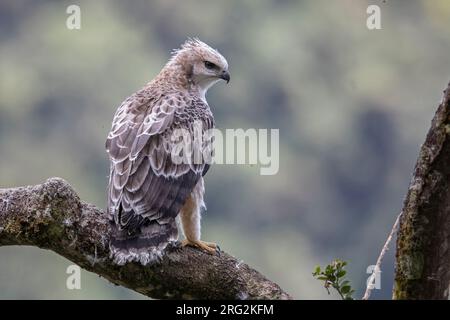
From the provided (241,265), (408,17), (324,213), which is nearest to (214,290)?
(241,265)

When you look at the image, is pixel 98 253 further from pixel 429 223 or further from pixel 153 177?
pixel 429 223

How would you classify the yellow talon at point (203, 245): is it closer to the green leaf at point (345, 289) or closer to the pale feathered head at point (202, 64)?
the green leaf at point (345, 289)

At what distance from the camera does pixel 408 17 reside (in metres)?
67.2

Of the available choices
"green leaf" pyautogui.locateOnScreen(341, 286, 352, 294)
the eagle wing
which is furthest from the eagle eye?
"green leaf" pyautogui.locateOnScreen(341, 286, 352, 294)

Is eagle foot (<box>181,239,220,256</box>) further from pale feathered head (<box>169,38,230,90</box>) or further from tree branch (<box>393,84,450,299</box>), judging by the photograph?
pale feathered head (<box>169,38,230,90</box>)

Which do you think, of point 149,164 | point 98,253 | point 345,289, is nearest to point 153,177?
point 149,164

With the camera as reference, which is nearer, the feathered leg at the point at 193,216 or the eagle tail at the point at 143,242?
the eagle tail at the point at 143,242

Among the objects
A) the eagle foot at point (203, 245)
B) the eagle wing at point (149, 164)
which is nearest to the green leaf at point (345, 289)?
the eagle foot at point (203, 245)

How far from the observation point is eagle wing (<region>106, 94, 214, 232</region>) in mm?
6672

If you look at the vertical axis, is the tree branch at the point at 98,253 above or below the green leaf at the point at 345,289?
above

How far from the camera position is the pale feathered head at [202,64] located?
851 centimetres

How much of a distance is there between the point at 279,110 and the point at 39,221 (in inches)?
2026

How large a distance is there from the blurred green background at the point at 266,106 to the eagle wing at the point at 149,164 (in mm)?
28333

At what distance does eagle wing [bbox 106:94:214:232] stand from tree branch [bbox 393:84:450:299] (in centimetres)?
176
